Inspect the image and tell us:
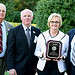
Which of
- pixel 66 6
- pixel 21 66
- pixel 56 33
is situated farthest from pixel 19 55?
pixel 66 6

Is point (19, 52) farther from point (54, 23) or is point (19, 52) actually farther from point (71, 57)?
point (71, 57)

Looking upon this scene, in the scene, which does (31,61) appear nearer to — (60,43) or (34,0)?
(60,43)

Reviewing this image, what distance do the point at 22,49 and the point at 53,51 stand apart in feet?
2.71

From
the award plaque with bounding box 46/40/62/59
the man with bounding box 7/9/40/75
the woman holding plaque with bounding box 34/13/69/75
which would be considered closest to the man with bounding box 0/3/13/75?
the man with bounding box 7/9/40/75

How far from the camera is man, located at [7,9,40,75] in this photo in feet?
14.2

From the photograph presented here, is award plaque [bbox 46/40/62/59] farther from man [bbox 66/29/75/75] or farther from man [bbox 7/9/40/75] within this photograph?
man [bbox 7/9/40/75]

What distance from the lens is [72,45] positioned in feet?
13.4

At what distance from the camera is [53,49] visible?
393 cm

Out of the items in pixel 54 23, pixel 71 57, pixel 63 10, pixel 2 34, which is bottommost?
pixel 71 57

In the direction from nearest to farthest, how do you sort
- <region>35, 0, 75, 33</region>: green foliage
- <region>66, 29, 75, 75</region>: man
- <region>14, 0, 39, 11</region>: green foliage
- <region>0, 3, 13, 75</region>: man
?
<region>66, 29, 75, 75</region>: man < <region>0, 3, 13, 75</region>: man < <region>35, 0, 75, 33</region>: green foliage < <region>14, 0, 39, 11</region>: green foliage

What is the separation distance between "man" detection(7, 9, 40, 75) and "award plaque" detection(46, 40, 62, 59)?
22.8 inches

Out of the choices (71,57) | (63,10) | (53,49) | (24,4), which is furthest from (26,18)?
(24,4)

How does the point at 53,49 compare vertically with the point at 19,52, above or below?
above

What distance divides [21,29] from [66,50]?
1.26 m
